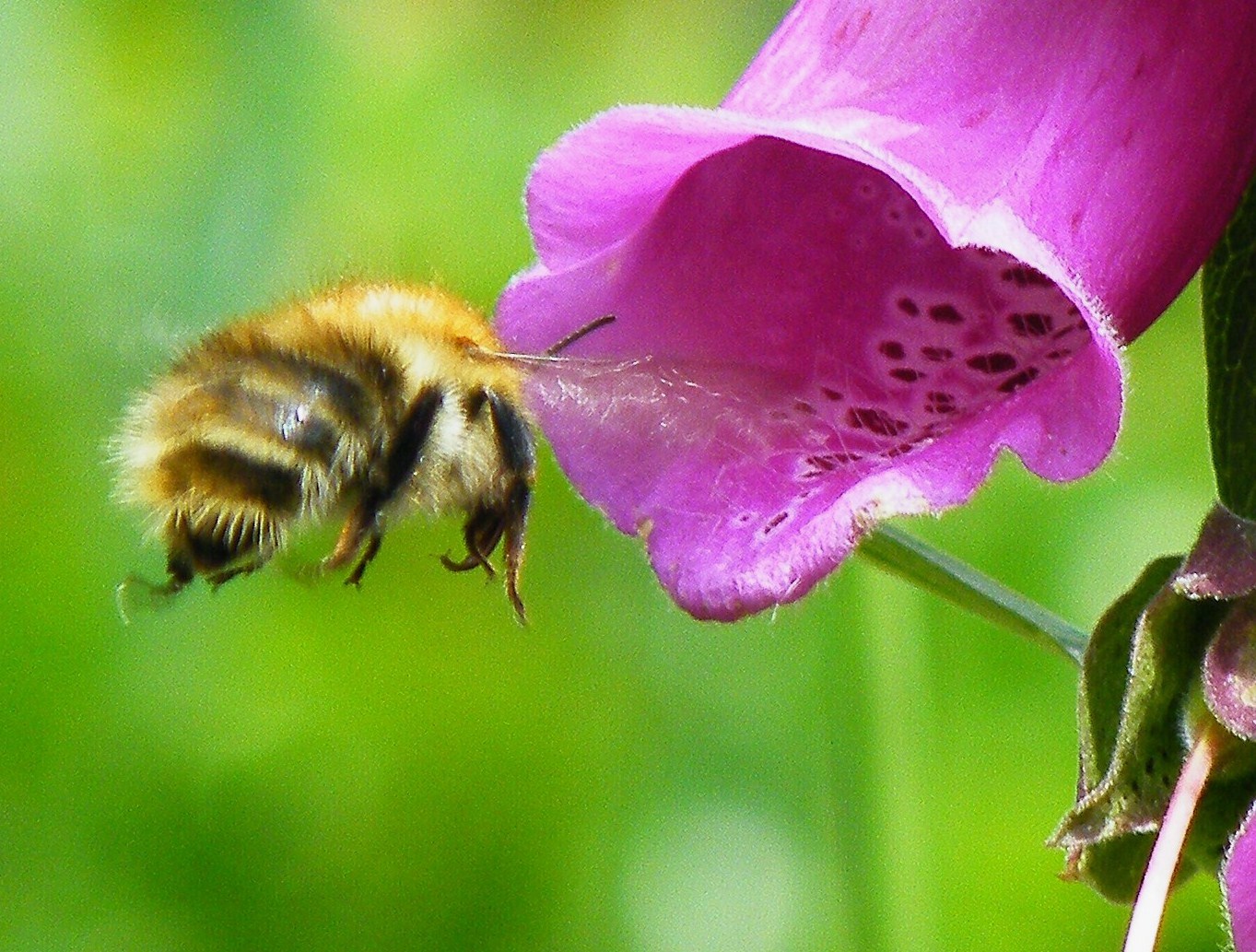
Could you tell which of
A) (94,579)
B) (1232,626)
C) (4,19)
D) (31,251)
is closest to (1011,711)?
(94,579)

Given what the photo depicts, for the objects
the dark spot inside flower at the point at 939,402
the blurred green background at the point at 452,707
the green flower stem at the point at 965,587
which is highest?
the dark spot inside flower at the point at 939,402

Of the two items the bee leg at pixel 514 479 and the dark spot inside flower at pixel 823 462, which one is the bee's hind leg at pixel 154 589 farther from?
the dark spot inside flower at pixel 823 462

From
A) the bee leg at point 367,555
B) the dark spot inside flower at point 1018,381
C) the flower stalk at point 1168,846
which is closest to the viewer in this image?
the flower stalk at point 1168,846

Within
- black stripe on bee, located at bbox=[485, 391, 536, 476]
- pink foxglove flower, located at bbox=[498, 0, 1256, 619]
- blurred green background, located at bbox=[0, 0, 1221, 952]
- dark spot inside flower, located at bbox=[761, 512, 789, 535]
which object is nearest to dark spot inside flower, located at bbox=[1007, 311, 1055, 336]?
pink foxglove flower, located at bbox=[498, 0, 1256, 619]

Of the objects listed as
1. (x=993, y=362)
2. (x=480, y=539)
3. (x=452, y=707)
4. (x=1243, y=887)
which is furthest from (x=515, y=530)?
(x=452, y=707)

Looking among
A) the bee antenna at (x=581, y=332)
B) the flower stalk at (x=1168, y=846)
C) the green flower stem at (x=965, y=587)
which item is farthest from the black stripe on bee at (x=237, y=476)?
the flower stalk at (x=1168, y=846)

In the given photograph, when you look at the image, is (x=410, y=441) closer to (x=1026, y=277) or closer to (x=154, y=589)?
(x=154, y=589)

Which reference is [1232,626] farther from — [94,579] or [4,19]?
[4,19]

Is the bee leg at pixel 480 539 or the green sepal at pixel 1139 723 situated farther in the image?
the bee leg at pixel 480 539
